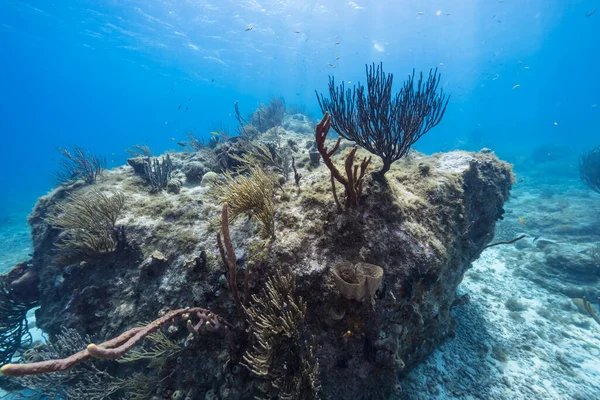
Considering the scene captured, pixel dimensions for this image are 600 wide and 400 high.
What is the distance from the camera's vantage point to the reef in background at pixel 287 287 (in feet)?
10.5

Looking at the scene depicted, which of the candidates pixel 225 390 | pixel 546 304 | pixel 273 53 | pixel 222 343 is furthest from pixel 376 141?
pixel 273 53

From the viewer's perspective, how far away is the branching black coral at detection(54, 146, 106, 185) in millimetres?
7480

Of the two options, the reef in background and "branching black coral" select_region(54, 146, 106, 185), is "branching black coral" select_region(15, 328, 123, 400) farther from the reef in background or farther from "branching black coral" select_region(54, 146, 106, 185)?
"branching black coral" select_region(54, 146, 106, 185)

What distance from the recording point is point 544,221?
46.1 feet

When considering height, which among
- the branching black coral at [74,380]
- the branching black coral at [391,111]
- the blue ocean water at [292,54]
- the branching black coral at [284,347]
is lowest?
the branching black coral at [74,380]

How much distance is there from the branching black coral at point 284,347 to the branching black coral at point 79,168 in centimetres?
751

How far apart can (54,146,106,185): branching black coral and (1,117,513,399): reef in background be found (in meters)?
2.85

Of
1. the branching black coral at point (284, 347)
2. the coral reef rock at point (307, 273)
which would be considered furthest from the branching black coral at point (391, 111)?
the branching black coral at point (284, 347)

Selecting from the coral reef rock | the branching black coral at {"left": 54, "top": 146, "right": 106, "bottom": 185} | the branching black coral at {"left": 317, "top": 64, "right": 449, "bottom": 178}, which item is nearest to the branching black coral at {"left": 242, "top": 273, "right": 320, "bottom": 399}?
the coral reef rock

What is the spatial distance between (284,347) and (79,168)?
8864 millimetres

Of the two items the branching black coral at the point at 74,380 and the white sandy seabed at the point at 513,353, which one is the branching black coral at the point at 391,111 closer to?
the white sandy seabed at the point at 513,353

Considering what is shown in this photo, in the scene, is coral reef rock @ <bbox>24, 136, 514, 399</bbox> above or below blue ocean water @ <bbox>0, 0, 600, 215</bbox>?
below

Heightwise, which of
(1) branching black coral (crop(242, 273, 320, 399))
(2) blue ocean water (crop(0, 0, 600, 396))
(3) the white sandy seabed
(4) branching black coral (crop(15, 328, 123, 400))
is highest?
(2) blue ocean water (crop(0, 0, 600, 396))

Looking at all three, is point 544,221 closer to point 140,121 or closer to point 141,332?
point 141,332
